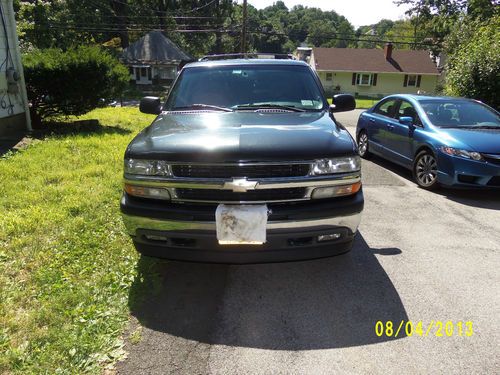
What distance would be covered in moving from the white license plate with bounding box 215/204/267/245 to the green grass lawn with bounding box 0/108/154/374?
1.00 metres

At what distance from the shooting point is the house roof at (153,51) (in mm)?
36719

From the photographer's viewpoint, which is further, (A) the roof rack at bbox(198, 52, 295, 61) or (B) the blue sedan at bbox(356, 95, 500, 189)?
(B) the blue sedan at bbox(356, 95, 500, 189)

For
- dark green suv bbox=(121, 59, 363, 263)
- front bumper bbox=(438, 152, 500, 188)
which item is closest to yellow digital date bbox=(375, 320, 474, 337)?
dark green suv bbox=(121, 59, 363, 263)

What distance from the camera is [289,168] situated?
288cm

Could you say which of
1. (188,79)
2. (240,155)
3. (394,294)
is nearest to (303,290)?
(394,294)

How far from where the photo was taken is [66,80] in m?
9.10

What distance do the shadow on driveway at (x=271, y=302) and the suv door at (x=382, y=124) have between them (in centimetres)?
437

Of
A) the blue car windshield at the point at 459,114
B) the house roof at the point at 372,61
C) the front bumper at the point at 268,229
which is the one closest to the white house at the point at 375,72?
the house roof at the point at 372,61

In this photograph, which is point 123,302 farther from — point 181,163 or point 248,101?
point 248,101

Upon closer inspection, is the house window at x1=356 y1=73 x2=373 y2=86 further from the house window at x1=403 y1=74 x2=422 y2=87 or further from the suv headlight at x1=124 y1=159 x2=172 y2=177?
the suv headlight at x1=124 y1=159 x2=172 y2=177

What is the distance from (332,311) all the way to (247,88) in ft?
7.98

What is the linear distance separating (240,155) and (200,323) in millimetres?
1253

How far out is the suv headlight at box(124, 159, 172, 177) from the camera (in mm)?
2918

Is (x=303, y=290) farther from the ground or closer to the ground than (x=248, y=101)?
closer to the ground
